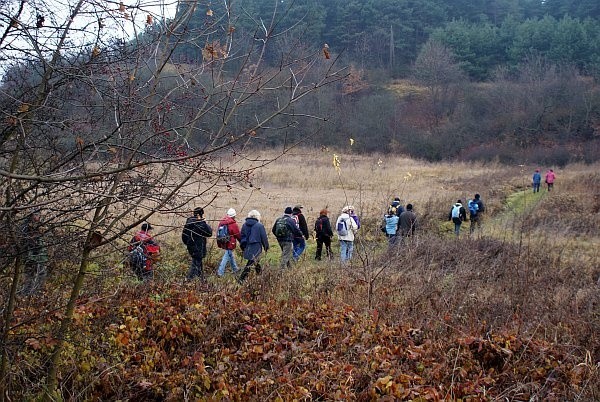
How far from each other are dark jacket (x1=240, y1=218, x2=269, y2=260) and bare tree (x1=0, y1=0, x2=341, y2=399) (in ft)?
18.0

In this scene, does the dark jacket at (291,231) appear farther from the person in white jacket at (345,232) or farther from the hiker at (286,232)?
the person in white jacket at (345,232)

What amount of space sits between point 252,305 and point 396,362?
225 centimetres

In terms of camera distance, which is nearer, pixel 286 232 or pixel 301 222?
pixel 286 232

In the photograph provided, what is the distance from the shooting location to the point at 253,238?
10281 mm

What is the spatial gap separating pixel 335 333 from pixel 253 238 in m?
4.01

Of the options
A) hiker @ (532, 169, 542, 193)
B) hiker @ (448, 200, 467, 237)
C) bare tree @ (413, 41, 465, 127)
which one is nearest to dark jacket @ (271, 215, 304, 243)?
hiker @ (448, 200, 467, 237)

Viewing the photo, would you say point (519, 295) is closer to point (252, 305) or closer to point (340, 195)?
point (252, 305)

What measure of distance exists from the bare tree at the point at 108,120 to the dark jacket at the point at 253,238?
549cm

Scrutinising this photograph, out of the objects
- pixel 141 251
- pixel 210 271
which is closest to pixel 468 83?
pixel 210 271

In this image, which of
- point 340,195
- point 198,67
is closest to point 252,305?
point 198,67

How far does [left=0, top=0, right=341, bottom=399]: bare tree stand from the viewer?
4.04 m

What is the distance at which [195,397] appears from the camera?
5.16 meters

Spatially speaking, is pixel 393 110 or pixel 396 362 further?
pixel 393 110

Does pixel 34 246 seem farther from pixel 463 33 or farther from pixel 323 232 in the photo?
pixel 463 33
